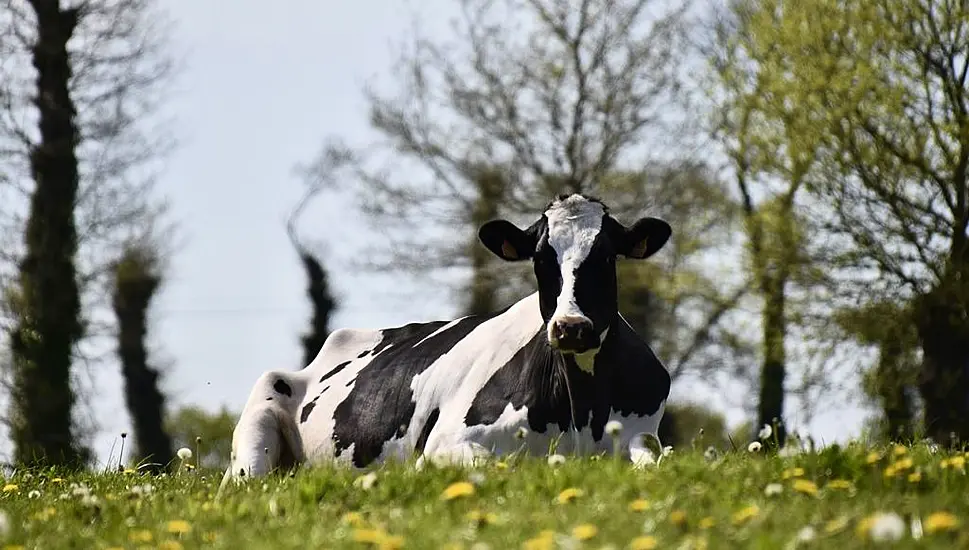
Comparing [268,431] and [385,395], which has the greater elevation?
[385,395]

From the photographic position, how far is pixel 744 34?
82.1 ft

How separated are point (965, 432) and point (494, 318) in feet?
39.7

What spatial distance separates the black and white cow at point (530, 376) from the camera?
820 cm

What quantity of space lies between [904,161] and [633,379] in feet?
42.8

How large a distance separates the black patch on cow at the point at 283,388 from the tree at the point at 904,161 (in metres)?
11.8

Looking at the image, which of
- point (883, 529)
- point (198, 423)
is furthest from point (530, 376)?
point (198, 423)

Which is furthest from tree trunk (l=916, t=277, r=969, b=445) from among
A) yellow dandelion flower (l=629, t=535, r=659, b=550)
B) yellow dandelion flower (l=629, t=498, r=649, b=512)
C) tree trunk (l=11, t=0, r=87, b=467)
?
yellow dandelion flower (l=629, t=535, r=659, b=550)

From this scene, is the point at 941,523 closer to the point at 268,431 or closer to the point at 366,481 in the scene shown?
the point at 366,481

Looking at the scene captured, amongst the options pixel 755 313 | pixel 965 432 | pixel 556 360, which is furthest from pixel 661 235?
pixel 755 313

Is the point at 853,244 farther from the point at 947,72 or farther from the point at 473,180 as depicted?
the point at 473,180

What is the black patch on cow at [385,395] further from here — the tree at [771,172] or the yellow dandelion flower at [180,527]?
the tree at [771,172]

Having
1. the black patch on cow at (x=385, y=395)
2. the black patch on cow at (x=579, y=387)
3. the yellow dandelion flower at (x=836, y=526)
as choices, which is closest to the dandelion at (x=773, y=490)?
the yellow dandelion flower at (x=836, y=526)

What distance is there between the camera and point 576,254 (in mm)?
8148

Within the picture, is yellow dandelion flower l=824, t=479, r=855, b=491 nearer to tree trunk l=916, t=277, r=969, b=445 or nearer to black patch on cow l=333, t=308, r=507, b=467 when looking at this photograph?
black patch on cow l=333, t=308, r=507, b=467
